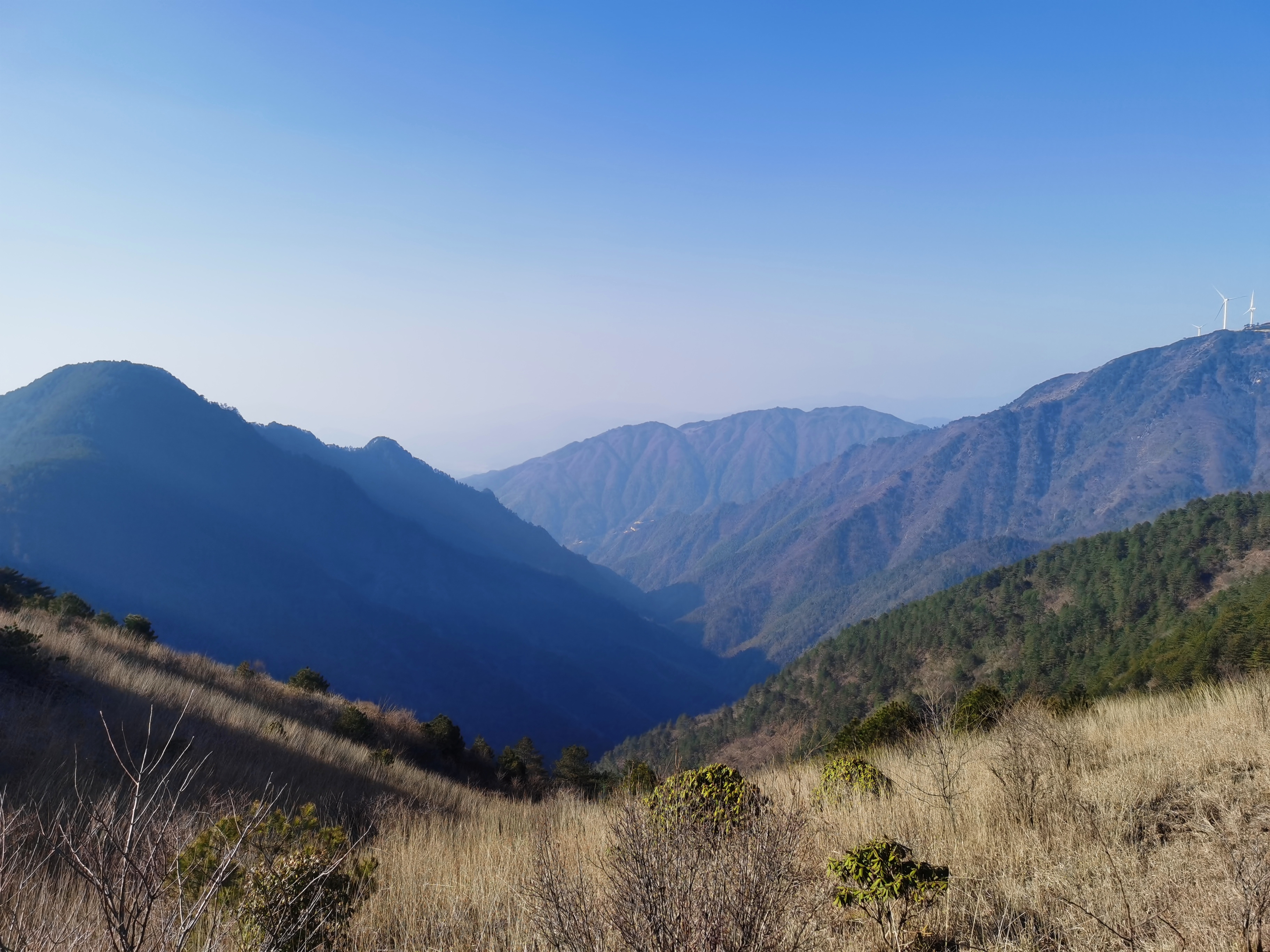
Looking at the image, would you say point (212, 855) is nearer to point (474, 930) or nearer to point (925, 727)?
point (474, 930)

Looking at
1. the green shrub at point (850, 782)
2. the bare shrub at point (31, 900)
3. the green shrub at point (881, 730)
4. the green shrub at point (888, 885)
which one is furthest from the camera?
the green shrub at point (881, 730)

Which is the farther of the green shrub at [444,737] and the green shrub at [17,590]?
the green shrub at [444,737]

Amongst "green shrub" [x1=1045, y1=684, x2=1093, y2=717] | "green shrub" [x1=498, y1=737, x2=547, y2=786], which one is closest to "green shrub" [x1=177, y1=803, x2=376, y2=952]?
"green shrub" [x1=1045, y1=684, x2=1093, y2=717]

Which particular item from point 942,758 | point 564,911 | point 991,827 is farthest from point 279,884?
point 942,758

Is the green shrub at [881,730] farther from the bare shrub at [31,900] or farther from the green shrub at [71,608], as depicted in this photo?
the green shrub at [71,608]

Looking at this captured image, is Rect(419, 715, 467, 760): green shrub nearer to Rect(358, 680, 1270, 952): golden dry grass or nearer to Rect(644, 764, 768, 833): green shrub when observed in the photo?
Rect(358, 680, 1270, 952): golden dry grass

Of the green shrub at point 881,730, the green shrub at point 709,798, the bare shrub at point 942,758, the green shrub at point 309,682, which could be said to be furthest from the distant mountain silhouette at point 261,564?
the bare shrub at point 942,758
